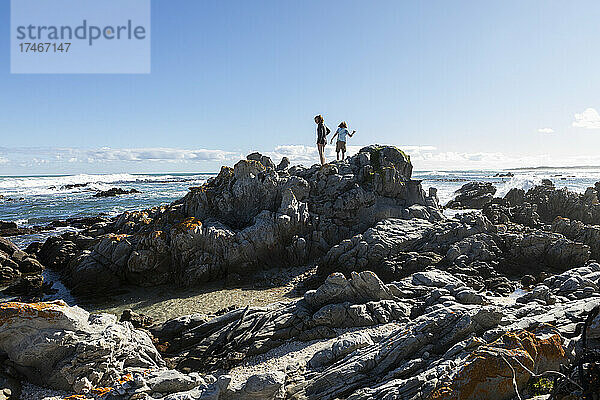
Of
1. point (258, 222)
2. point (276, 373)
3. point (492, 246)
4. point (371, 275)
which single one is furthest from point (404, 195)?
point (276, 373)

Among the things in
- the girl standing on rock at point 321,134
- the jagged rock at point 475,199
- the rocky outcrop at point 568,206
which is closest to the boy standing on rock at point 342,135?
the girl standing on rock at point 321,134

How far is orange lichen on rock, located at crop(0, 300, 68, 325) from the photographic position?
8.09 metres

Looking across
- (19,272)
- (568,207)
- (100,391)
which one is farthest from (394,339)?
(568,207)

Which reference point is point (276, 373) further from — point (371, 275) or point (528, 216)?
point (528, 216)

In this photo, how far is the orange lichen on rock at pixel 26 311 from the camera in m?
8.09

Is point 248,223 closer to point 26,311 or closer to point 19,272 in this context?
point 19,272

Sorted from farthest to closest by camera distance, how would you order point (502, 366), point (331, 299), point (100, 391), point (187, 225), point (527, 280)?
point (187, 225)
point (527, 280)
point (331, 299)
point (100, 391)
point (502, 366)

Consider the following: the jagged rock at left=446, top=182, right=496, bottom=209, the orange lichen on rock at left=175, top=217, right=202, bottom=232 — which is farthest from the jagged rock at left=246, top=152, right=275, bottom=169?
the jagged rock at left=446, top=182, right=496, bottom=209

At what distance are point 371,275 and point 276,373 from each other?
603 centimetres

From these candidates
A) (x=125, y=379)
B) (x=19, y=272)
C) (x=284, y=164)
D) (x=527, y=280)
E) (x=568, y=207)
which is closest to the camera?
(x=125, y=379)

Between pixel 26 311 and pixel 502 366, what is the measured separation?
10.0m

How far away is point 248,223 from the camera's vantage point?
22406 mm

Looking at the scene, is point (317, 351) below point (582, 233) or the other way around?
below

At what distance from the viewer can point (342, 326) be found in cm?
1184
